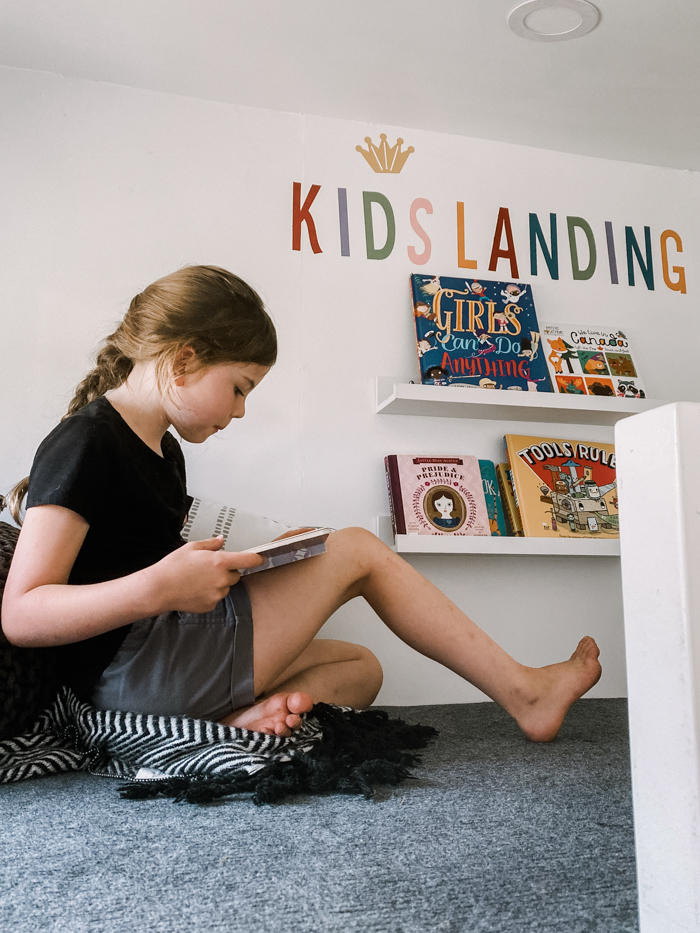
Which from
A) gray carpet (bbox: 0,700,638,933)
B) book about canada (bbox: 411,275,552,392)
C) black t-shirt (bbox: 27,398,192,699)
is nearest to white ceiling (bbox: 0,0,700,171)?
book about canada (bbox: 411,275,552,392)

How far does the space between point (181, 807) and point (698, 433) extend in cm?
66

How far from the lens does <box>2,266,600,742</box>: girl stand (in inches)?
33.8

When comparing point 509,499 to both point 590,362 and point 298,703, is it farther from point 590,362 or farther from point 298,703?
point 298,703

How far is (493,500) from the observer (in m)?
1.76

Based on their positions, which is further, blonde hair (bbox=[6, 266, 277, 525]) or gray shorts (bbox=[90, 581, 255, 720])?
blonde hair (bbox=[6, 266, 277, 525])

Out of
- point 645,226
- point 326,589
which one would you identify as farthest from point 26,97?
point 645,226

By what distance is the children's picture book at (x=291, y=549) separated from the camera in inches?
35.1

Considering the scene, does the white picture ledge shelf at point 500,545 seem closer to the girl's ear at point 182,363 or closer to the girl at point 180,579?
the girl at point 180,579

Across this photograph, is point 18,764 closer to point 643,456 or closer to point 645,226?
point 643,456

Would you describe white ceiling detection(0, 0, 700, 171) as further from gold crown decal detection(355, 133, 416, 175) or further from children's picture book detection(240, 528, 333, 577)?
children's picture book detection(240, 528, 333, 577)

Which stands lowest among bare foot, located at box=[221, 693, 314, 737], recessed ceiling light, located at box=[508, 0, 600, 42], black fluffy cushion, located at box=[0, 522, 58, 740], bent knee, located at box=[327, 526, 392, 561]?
bare foot, located at box=[221, 693, 314, 737]

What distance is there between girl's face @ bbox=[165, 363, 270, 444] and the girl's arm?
27cm

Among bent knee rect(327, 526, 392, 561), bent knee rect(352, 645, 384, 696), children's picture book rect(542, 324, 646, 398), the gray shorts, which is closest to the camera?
the gray shorts

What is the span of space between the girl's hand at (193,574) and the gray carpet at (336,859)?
0.74 feet
